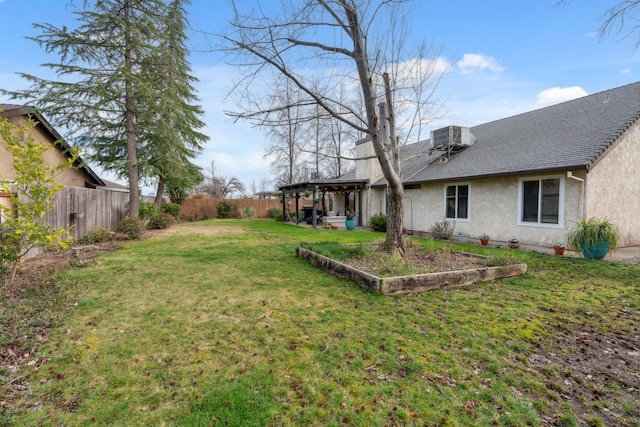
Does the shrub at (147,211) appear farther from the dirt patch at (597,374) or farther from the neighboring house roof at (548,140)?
the dirt patch at (597,374)

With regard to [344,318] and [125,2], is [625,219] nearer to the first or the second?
[344,318]

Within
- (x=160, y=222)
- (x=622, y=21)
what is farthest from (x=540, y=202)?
(x=160, y=222)

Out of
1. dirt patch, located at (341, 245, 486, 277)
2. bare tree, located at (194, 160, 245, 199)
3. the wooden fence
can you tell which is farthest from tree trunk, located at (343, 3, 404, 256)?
bare tree, located at (194, 160, 245, 199)

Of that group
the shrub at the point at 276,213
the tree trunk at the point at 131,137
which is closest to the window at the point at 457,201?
the tree trunk at the point at 131,137

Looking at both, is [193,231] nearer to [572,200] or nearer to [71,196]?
[71,196]

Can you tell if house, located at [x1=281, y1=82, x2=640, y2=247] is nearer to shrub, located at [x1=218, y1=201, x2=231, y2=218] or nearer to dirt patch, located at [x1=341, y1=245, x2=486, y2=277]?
dirt patch, located at [x1=341, y1=245, x2=486, y2=277]

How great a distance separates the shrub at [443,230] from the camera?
1156cm

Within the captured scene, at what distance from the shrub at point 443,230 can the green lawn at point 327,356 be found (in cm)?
609

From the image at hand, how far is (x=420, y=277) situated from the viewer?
5.00 meters

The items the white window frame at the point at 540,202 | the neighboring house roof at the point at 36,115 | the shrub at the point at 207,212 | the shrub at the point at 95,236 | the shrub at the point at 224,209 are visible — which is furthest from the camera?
Result: the shrub at the point at 224,209

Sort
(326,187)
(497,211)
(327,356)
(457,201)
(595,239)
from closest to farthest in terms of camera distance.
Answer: (327,356), (595,239), (497,211), (457,201), (326,187)

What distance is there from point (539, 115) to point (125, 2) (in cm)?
1715

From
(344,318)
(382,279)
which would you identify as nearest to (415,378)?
(344,318)

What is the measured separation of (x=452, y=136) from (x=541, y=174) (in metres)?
4.87
